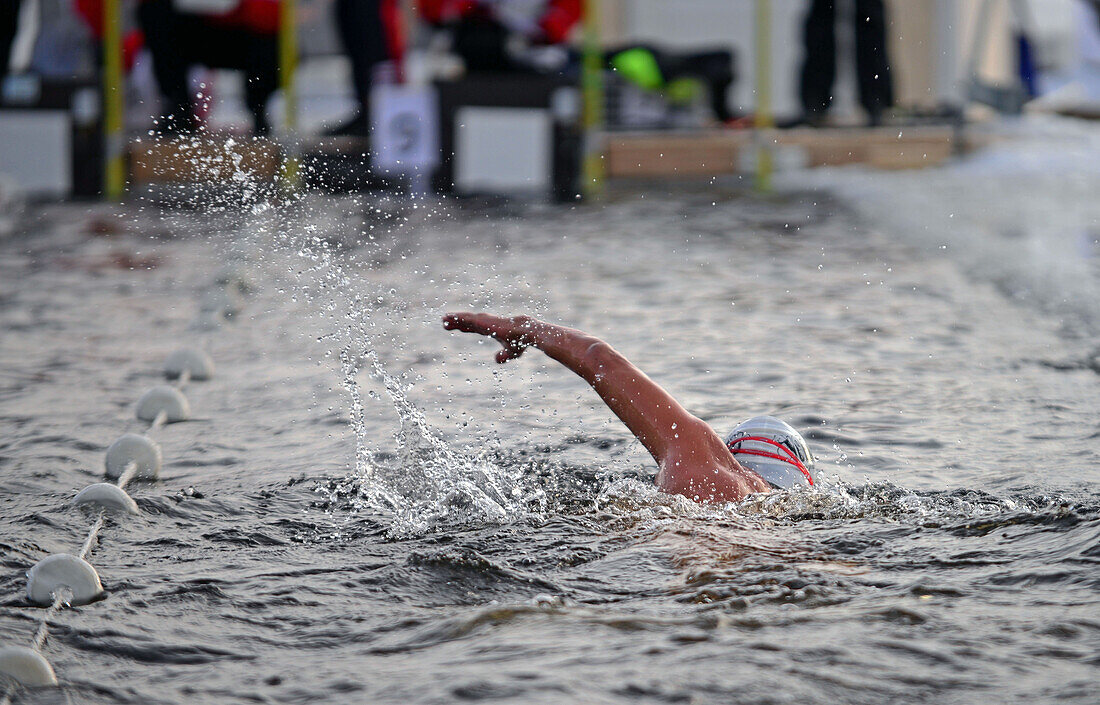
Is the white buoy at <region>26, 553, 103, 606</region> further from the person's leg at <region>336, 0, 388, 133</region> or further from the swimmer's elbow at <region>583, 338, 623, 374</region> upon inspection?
the person's leg at <region>336, 0, 388, 133</region>

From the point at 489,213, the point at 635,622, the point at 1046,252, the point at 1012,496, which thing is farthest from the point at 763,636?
the point at 489,213

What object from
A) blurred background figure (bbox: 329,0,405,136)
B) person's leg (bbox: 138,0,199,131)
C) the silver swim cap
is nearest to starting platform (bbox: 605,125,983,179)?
blurred background figure (bbox: 329,0,405,136)

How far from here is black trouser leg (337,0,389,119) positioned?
1281 centimetres

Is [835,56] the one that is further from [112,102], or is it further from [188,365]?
[188,365]

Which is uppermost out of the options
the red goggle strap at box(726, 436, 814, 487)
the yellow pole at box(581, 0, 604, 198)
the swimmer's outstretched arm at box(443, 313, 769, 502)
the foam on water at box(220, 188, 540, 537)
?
the yellow pole at box(581, 0, 604, 198)

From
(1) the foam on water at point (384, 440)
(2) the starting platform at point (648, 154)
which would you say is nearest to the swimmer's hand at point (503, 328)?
(1) the foam on water at point (384, 440)

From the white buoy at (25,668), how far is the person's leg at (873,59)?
12660 mm

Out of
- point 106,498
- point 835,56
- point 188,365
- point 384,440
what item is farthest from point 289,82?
point 106,498

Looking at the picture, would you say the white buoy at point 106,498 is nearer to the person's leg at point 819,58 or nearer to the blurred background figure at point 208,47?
the blurred background figure at point 208,47

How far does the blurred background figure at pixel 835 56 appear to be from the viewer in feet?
45.2

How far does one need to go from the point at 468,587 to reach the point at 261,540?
70 cm

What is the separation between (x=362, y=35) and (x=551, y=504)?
9914mm

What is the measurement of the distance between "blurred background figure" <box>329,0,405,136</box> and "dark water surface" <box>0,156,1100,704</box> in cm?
520

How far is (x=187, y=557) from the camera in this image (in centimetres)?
331
